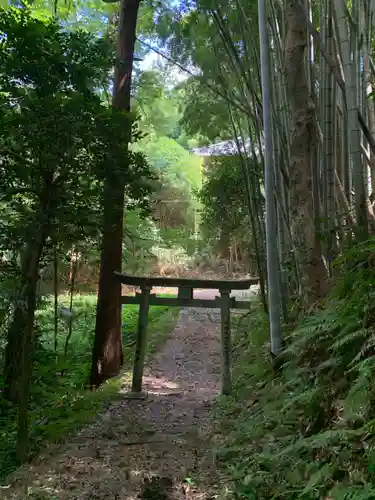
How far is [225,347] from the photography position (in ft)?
12.5

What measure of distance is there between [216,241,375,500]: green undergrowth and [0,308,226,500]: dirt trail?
0.65 feet

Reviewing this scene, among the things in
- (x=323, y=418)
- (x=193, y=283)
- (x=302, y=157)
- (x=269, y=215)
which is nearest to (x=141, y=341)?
(x=193, y=283)

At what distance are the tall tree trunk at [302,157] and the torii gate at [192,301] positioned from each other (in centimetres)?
84

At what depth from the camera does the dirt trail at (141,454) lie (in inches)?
86.4

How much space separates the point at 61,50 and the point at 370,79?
2.25 m

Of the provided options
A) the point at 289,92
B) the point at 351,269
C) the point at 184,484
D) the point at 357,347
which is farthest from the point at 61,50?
the point at 184,484

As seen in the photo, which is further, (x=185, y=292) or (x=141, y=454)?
(x=185, y=292)

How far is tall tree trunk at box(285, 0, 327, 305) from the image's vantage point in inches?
119

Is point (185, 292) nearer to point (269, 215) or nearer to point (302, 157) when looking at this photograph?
point (269, 215)

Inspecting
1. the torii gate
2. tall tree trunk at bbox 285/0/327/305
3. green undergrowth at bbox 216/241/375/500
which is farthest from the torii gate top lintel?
green undergrowth at bbox 216/241/375/500

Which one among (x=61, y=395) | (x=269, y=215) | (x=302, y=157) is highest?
(x=302, y=157)

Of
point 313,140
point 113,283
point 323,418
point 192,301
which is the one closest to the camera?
point 323,418

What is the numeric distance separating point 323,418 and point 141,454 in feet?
3.90

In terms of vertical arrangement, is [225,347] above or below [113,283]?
below
